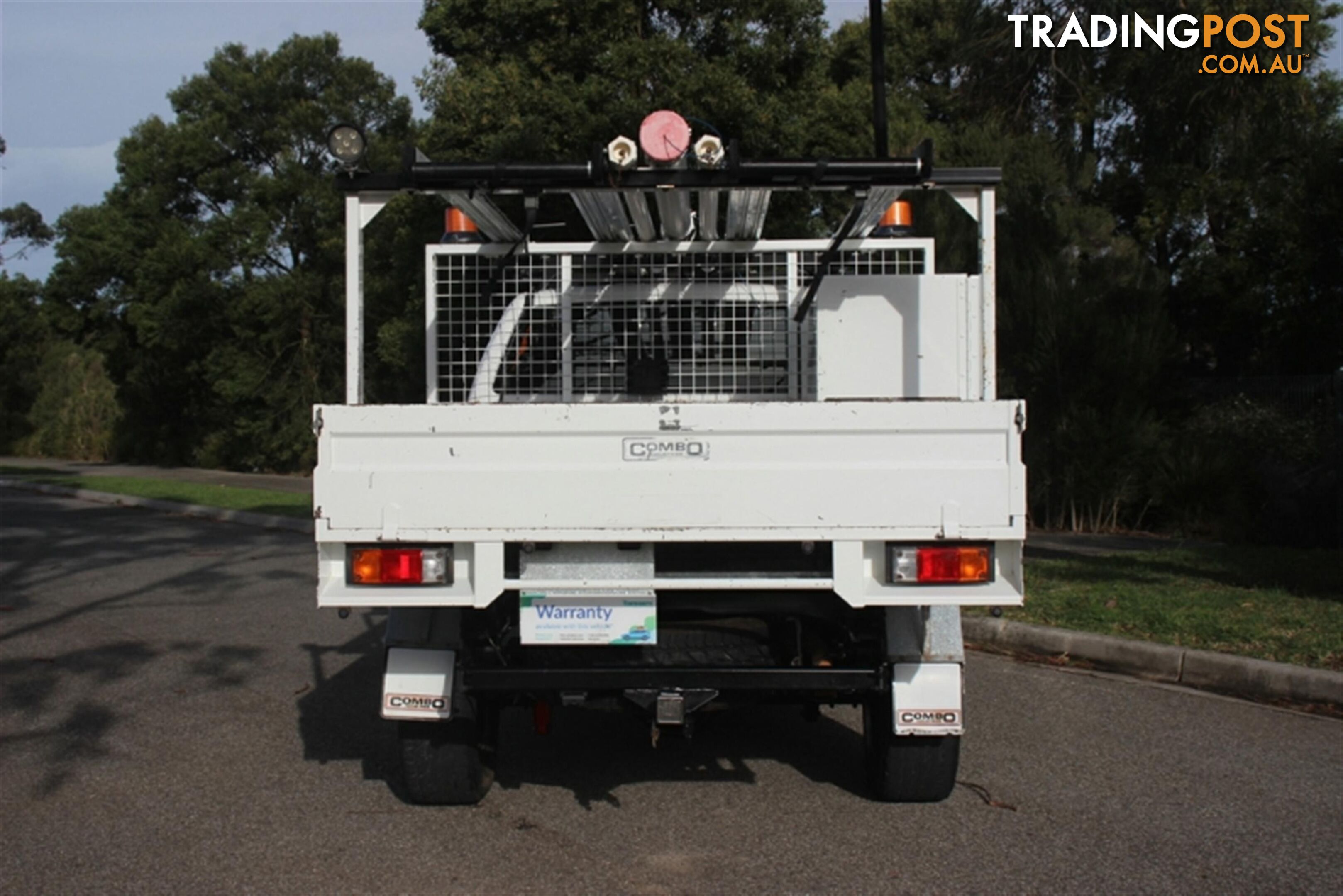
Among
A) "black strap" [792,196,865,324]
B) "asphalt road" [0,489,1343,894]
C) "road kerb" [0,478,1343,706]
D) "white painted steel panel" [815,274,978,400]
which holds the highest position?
"black strap" [792,196,865,324]

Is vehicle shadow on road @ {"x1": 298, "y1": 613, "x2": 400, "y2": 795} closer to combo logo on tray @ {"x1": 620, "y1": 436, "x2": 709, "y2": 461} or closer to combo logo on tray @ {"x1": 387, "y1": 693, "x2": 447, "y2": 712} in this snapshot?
combo logo on tray @ {"x1": 387, "y1": 693, "x2": 447, "y2": 712}

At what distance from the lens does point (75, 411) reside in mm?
40500

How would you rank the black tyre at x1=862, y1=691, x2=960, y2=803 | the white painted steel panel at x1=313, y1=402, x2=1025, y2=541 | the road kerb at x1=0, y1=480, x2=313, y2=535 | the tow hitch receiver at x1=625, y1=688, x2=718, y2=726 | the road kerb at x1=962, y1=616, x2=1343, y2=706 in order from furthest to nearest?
the road kerb at x1=0, y1=480, x2=313, y2=535, the road kerb at x1=962, y1=616, x2=1343, y2=706, the black tyre at x1=862, y1=691, x2=960, y2=803, the tow hitch receiver at x1=625, y1=688, x2=718, y2=726, the white painted steel panel at x1=313, y1=402, x2=1025, y2=541

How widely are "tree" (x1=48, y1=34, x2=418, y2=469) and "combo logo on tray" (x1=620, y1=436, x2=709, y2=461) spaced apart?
80.7ft

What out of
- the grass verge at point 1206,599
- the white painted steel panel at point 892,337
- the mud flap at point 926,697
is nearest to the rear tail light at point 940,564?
the mud flap at point 926,697

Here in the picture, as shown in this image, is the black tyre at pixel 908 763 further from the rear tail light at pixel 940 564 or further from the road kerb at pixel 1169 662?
the road kerb at pixel 1169 662

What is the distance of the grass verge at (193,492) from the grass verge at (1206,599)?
9.01 m

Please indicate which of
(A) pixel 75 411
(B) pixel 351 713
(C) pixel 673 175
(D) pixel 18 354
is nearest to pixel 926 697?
(C) pixel 673 175

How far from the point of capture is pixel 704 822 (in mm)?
4832

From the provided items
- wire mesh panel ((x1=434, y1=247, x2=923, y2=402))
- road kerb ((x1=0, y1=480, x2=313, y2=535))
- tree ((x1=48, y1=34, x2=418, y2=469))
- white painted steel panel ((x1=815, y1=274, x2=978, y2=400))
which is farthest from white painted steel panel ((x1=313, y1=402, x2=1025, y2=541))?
tree ((x1=48, y1=34, x2=418, y2=469))

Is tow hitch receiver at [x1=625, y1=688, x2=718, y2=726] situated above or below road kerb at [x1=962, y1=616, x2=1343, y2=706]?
above

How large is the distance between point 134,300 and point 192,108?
4.73 meters

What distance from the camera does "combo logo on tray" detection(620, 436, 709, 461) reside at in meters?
4.28

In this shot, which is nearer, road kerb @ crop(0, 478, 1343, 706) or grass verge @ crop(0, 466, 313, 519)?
road kerb @ crop(0, 478, 1343, 706)
